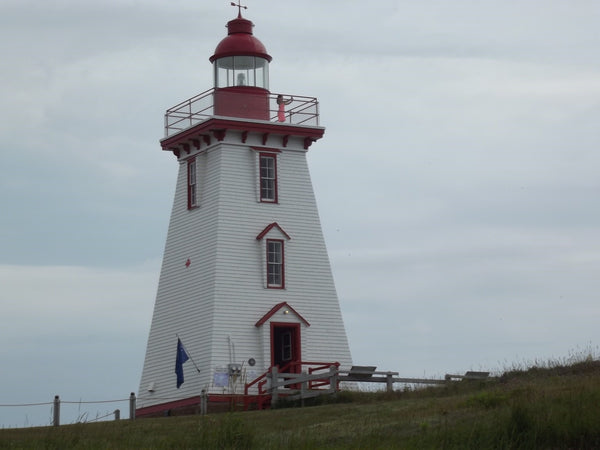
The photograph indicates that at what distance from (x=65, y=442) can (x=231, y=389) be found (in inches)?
555

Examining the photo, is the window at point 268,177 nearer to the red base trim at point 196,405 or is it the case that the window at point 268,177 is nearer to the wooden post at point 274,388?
the wooden post at point 274,388

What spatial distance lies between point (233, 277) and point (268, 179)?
365 cm

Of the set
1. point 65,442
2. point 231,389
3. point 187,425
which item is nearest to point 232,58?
point 231,389

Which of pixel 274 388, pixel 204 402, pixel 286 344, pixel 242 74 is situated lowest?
pixel 204 402

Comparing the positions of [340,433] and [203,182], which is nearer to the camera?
[340,433]

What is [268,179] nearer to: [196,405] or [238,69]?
[238,69]

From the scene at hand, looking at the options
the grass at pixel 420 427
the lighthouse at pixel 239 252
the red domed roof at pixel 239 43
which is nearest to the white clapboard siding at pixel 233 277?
the lighthouse at pixel 239 252

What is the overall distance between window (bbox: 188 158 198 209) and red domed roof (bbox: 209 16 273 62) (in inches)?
135

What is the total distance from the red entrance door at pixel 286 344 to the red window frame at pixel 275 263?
4.24 ft

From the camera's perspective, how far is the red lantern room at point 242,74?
1578 inches

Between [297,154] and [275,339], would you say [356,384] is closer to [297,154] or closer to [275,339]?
[275,339]

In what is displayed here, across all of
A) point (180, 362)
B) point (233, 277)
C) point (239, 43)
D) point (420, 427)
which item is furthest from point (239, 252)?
point (420, 427)

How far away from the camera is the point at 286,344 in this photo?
3941 cm

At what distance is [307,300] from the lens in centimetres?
3966
